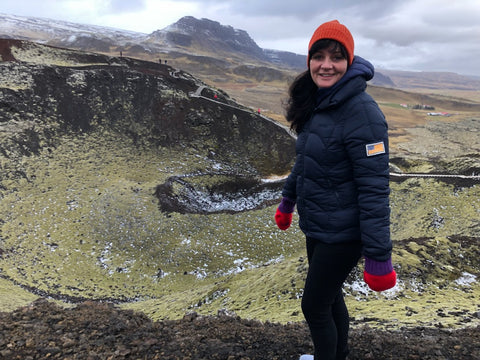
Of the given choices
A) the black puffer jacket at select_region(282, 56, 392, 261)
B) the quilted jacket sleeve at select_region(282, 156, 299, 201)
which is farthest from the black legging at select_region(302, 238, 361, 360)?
the quilted jacket sleeve at select_region(282, 156, 299, 201)

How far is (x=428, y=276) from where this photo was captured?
10.5 meters

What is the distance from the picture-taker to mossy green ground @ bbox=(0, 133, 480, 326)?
10086 millimetres

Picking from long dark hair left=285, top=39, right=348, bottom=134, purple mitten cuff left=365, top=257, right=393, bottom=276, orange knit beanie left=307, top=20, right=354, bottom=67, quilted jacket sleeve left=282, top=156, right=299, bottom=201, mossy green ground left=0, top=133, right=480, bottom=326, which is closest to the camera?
purple mitten cuff left=365, top=257, right=393, bottom=276

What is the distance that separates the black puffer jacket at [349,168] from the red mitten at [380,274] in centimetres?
9

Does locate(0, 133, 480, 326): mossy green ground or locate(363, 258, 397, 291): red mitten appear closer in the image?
locate(363, 258, 397, 291): red mitten

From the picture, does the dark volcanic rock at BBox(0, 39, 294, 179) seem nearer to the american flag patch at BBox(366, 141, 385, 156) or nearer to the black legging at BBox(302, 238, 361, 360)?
the black legging at BBox(302, 238, 361, 360)

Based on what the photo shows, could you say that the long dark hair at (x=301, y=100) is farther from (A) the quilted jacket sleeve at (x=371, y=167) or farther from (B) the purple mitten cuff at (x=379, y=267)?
(B) the purple mitten cuff at (x=379, y=267)

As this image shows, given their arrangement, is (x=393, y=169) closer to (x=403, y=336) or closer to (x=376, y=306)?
(x=376, y=306)

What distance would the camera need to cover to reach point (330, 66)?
3631 millimetres

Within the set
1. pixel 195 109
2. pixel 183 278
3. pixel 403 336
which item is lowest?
pixel 183 278

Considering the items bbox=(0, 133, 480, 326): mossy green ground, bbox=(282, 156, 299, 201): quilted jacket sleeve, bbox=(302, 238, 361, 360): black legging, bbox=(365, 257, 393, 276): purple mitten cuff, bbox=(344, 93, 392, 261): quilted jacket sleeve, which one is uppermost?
bbox=(344, 93, 392, 261): quilted jacket sleeve

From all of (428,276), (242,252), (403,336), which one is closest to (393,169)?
(242,252)

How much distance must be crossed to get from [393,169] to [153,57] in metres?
198

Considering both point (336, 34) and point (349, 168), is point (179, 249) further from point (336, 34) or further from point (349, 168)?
point (336, 34)
